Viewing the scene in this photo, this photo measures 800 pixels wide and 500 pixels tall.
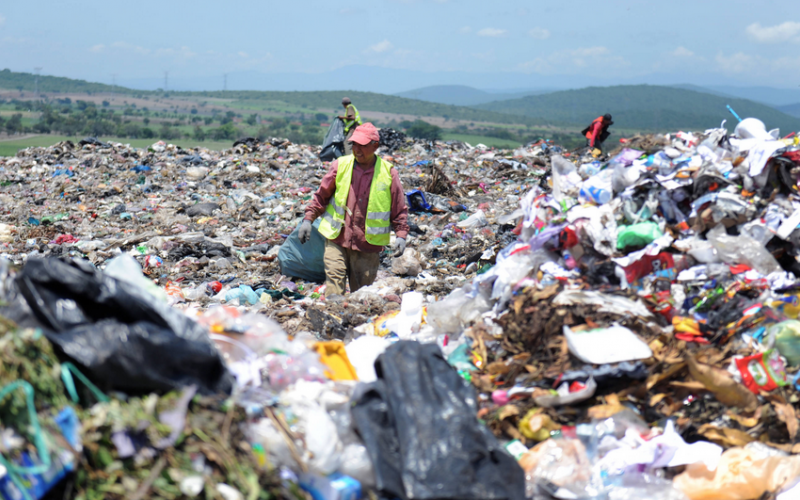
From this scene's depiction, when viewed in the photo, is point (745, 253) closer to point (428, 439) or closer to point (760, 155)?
point (760, 155)

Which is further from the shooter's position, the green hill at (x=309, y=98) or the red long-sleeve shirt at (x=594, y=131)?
the green hill at (x=309, y=98)

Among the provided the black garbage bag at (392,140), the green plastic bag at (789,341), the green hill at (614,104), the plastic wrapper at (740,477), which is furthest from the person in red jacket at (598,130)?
the green hill at (614,104)

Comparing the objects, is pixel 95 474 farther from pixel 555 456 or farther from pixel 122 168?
pixel 122 168

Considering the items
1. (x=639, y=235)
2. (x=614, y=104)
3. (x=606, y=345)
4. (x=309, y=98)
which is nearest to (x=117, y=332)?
(x=606, y=345)

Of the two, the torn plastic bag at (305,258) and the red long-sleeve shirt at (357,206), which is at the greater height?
the red long-sleeve shirt at (357,206)

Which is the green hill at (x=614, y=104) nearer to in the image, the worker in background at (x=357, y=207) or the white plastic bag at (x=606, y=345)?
the worker in background at (x=357, y=207)

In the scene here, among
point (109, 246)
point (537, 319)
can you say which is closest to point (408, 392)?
point (537, 319)

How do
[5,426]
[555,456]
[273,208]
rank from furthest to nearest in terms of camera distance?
1. [273,208]
2. [555,456]
3. [5,426]

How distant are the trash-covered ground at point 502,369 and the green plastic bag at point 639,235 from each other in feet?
0.03

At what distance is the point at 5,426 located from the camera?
1.68 metres

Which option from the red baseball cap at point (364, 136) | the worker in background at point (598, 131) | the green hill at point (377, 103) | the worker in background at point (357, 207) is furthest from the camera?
the green hill at point (377, 103)

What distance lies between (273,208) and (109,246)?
2.65m

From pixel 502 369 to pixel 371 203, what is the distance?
2.26 m

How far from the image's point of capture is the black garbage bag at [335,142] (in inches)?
358
